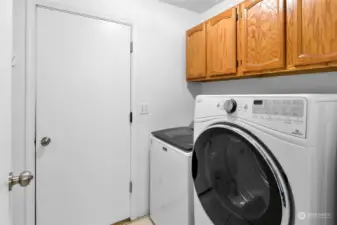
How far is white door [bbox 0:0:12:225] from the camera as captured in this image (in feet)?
1.80

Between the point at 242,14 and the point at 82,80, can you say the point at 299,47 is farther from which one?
the point at 82,80

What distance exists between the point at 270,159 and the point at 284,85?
42.8 inches

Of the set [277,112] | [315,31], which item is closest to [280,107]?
[277,112]

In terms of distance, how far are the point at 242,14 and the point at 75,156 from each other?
1841mm

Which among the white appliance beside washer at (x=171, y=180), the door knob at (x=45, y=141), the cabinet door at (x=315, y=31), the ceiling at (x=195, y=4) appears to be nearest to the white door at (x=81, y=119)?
the door knob at (x=45, y=141)

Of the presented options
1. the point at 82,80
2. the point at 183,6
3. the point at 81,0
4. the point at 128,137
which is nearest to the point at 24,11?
the point at 81,0

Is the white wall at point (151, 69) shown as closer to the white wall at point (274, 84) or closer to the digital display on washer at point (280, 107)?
the white wall at point (274, 84)

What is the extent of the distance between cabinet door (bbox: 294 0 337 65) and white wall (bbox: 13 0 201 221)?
1186 mm

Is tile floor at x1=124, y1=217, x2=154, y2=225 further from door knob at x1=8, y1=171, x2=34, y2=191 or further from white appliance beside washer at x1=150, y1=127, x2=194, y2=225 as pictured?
door knob at x1=8, y1=171, x2=34, y2=191

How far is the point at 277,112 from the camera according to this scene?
70 centimetres

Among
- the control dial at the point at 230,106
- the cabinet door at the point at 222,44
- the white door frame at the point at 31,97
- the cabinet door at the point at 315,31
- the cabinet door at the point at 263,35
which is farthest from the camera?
the cabinet door at the point at 222,44

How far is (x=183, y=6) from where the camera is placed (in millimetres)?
2029

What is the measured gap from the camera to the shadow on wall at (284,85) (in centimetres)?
127

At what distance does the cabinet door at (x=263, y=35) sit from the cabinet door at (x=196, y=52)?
46 centimetres
